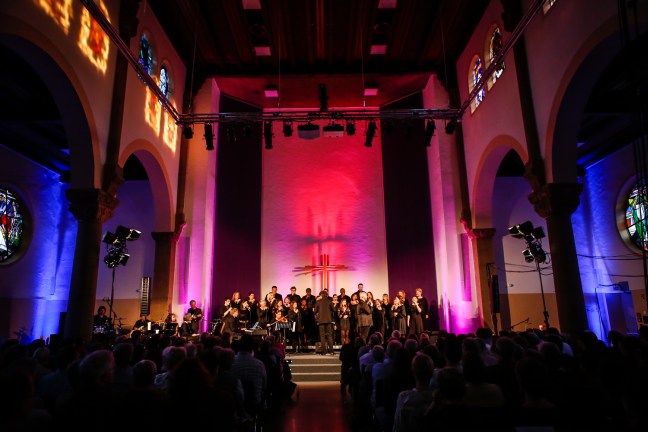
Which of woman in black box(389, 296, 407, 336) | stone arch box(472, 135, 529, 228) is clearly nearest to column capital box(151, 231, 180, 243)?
woman in black box(389, 296, 407, 336)

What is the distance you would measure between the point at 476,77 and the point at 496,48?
149 cm

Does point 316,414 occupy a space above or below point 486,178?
below

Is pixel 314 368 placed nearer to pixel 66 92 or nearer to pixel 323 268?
pixel 323 268

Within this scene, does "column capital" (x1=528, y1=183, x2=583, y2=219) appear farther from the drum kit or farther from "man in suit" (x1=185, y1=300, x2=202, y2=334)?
"man in suit" (x1=185, y1=300, x2=202, y2=334)

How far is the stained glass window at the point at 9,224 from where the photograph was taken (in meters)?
12.2

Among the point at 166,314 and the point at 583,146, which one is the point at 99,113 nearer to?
the point at 166,314

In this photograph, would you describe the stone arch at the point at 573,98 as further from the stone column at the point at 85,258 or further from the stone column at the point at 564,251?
the stone column at the point at 85,258

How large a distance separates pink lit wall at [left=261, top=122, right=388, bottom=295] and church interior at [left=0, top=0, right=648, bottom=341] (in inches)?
2.7

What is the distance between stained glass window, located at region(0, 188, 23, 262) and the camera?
1223 centimetres

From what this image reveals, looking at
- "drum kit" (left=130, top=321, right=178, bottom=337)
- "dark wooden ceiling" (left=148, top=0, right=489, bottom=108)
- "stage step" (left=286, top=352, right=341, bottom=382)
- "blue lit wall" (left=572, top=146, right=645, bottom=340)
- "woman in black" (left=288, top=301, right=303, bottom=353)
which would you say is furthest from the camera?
"blue lit wall" (left=572, top=146, right=645, bottom=340)

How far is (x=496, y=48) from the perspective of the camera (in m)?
11.0

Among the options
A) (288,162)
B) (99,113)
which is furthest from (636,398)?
(288,162)

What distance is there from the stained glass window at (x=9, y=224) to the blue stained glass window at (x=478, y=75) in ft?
43.6

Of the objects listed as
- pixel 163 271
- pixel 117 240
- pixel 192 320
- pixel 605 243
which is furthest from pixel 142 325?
pixel 605 243
